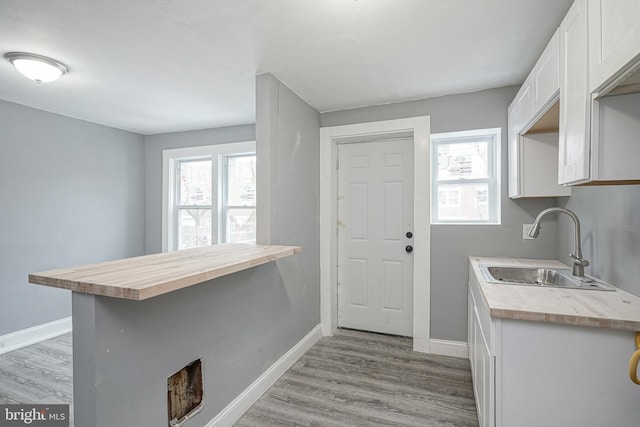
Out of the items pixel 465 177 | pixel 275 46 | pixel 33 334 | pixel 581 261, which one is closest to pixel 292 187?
pixel 275 46

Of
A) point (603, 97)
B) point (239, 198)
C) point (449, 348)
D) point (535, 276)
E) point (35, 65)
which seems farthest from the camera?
point (239, 198)

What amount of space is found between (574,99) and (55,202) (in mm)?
4564

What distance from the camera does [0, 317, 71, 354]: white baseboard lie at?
2996 mm

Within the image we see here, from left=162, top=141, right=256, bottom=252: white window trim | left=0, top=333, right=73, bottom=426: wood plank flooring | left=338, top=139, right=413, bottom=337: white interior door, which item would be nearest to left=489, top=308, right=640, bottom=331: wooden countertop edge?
left=338, top=139, right=413, bottom=337: white interior door

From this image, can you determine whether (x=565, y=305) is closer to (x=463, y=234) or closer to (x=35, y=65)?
(x=463, y=234)

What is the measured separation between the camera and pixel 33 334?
10.5 ft

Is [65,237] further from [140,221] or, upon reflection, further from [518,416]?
[518,416]

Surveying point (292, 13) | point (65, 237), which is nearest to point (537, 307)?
point (292, 13)

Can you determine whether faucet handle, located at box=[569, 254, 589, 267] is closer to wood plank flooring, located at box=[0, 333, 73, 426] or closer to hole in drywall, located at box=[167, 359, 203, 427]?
hole in drywall, located at box=[167, 359, 203, 427]

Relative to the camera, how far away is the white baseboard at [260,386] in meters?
1.91

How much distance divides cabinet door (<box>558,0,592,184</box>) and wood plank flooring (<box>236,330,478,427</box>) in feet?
5.36

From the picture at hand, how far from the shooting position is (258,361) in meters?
2.27

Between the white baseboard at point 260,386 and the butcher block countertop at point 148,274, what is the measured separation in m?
0.99

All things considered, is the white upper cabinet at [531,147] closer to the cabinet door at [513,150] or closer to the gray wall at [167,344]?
the cabinet door at [513,150]
